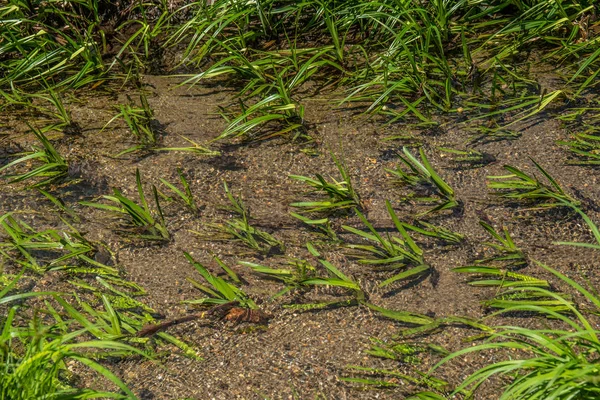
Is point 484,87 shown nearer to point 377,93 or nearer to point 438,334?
point 377,93

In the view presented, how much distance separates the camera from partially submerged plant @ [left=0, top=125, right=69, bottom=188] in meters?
2.90

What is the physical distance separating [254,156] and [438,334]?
1197mm

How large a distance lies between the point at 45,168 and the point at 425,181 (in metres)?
1.51

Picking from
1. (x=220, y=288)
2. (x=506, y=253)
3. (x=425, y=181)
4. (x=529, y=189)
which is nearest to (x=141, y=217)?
(x=220, y=288)

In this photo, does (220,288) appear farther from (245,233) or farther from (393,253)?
(393,253)

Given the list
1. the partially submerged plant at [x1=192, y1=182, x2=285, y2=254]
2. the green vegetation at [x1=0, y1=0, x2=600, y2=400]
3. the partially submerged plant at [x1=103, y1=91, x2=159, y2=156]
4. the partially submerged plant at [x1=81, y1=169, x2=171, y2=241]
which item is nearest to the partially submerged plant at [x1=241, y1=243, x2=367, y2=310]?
the green vegetation at [x1=0, y1=0, x2=600, y2=400]

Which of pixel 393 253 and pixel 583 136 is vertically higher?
pixel 583 136

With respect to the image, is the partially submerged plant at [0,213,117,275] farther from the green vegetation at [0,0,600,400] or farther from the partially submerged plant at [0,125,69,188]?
the partially submerged plant at [0,125,69,188]

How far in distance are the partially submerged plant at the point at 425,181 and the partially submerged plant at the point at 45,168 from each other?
1.34 meters

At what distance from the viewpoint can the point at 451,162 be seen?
291 cm

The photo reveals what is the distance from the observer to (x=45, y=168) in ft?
9.52

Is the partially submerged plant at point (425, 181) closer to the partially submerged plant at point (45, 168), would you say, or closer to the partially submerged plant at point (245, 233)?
the partially submerged plant at point (245, 233)

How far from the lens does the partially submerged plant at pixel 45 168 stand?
2.90 meters

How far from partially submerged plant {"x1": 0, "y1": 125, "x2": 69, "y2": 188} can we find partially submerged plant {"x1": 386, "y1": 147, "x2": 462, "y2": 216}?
1344mm
